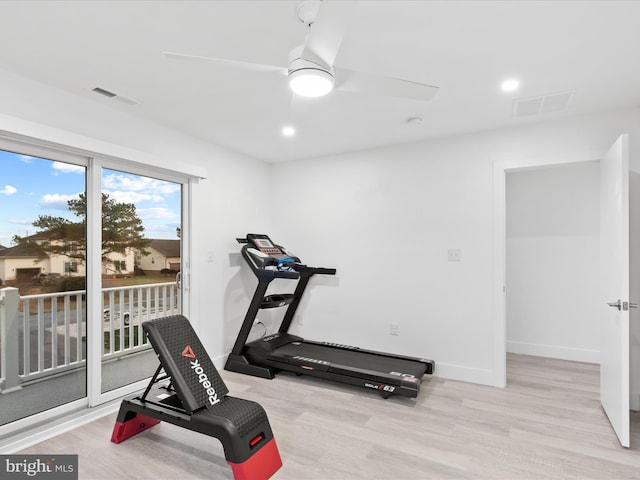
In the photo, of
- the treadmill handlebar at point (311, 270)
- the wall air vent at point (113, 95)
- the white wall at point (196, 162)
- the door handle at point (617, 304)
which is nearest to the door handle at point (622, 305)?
the door handle at point (617, 304)

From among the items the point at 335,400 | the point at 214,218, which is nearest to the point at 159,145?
the point at 214,218

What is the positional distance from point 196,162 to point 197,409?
95.1 inches

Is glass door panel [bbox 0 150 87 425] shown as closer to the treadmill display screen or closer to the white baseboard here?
the treadmill display screen

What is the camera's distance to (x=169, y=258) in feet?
11.7

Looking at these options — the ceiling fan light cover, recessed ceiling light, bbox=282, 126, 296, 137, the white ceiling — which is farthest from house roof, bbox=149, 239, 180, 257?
the ceiling fan light cover

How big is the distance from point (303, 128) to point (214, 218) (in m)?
1.36

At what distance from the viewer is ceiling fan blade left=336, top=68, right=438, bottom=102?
1.59 m

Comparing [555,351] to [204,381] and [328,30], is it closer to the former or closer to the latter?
[204,381]

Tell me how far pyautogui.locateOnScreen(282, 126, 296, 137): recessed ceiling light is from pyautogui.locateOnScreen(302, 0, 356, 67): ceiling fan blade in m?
1.93

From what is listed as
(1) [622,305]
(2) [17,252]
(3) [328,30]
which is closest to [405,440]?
(1) [622,305]

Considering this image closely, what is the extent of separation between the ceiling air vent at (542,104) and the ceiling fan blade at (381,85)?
1.54 meters

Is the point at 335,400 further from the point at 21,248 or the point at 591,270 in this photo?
the point at 591,270

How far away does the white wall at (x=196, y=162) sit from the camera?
2.41 m

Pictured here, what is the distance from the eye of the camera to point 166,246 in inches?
138
